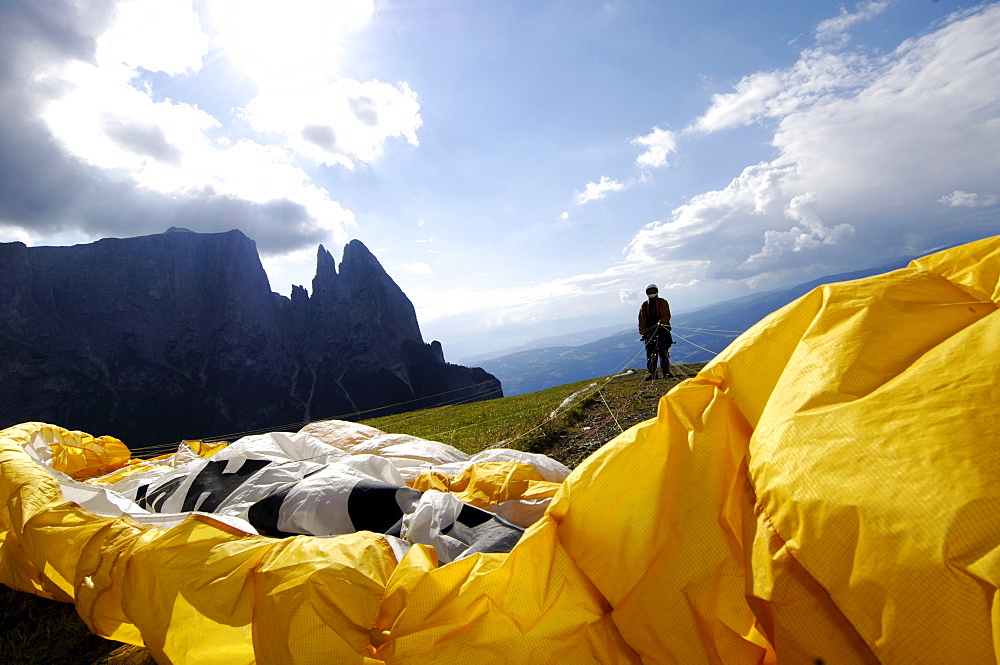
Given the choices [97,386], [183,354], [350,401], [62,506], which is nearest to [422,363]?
[350,401]

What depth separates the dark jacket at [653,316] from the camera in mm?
13492

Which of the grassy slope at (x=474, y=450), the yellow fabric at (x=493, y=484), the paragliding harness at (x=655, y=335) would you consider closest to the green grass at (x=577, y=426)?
the grassy slope at (x=474, y=450)

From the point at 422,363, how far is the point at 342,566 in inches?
5072

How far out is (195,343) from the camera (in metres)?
110

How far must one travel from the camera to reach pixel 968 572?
119 centimetres

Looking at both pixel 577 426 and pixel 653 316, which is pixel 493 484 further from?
pixel 653 316

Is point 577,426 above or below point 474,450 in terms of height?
above

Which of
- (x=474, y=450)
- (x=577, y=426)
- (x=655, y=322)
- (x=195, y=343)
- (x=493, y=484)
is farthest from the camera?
(x=195, y=343)

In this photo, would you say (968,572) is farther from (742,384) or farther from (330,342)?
(330,342)

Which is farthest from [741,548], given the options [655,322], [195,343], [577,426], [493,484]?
[195,343]

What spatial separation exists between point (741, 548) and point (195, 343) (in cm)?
13592

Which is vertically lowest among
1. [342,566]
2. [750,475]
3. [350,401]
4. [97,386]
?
[350,401]

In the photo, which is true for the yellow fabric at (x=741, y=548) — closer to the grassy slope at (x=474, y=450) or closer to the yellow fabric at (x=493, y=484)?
the grassy slope at (x=474, y=450)

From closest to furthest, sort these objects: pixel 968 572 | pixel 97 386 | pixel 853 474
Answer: pixel 968 572
pixel 853 474
pixel 97 386
